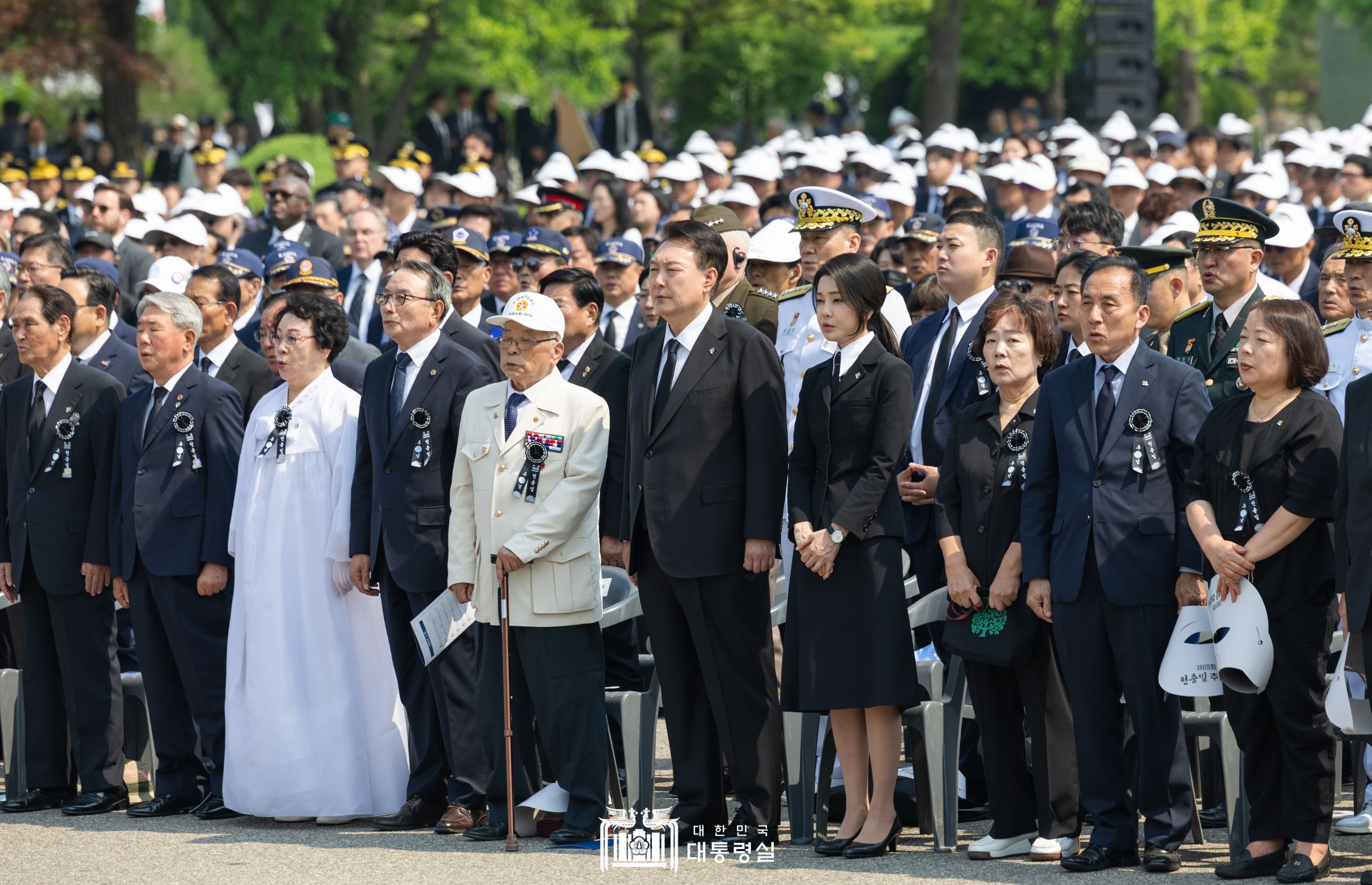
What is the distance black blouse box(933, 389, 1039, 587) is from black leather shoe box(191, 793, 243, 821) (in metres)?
3.34

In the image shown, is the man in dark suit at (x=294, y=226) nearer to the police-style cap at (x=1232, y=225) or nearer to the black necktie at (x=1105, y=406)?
the police-style cap at (x=1232, y=225)

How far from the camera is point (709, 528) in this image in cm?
713

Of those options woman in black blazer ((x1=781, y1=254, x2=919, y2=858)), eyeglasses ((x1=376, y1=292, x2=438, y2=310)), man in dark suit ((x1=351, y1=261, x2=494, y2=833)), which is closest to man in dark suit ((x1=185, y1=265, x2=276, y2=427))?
man in dark suit ((x1=351, y1=261, x2=494, y2=833))

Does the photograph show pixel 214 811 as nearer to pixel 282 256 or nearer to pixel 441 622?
pixel 441 622

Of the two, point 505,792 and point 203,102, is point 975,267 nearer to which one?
point 505,792

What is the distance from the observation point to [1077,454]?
6.77m

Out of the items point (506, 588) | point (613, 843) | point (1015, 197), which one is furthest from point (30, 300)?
point (1015, 197)

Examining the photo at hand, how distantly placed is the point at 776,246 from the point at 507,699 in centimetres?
298

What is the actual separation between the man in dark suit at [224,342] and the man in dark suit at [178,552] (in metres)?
0.48

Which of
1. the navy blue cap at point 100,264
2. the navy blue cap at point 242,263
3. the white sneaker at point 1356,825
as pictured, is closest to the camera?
the white sneaker at point 1356,825

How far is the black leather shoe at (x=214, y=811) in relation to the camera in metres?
8.12

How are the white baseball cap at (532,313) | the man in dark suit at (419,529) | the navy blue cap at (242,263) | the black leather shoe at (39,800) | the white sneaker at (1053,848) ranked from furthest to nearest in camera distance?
the navy blue cap at (242,263), the black leather shoe at (39,800), the man in dark suit at (419,529), the white baseball cap at (532,313), the white sneaker at (1053,848)

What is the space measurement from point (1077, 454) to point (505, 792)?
2601 mm

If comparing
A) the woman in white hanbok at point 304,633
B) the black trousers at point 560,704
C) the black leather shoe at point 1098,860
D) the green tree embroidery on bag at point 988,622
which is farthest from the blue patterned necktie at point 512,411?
the black leather shoe at point 1098,860
